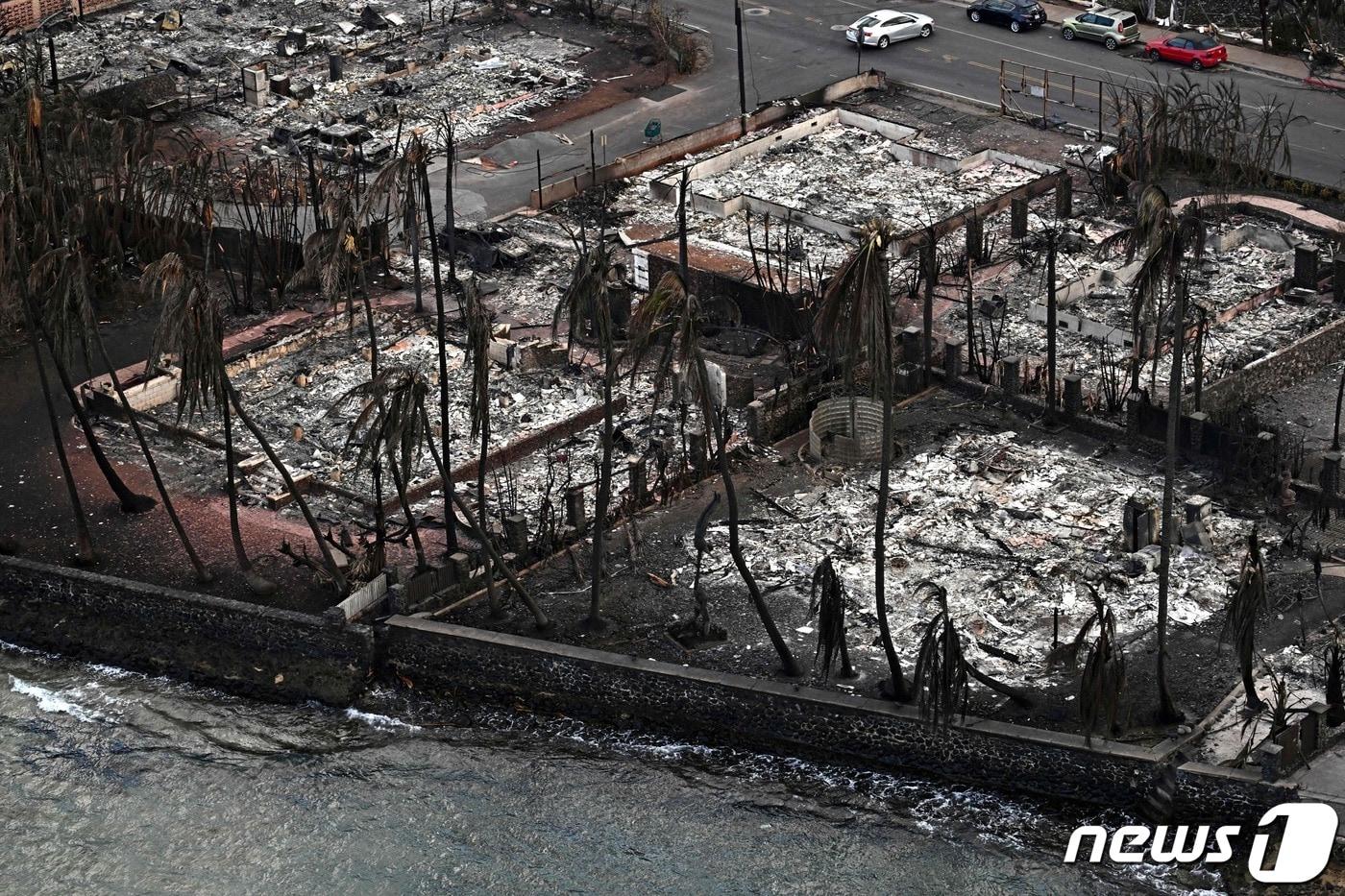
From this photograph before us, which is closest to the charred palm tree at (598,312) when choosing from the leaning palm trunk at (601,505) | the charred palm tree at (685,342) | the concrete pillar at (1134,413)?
the leaning palm trunk at (601,505)

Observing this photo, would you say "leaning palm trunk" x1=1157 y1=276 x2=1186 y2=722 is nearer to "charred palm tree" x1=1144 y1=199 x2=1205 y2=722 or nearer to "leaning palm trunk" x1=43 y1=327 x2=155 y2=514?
"charred palm tree" x1=1144 y1=199 x2=1205 y2=722

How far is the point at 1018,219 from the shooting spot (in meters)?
52.8

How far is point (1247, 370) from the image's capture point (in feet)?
148

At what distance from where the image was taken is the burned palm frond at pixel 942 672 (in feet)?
116

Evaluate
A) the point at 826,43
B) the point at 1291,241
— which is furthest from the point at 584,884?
the point at 826,43

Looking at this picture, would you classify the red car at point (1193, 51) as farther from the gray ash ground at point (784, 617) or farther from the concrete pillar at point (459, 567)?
the concrete pillar at point (459, 567)

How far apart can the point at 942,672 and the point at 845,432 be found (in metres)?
9.80

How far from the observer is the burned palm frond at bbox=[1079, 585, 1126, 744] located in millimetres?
34688

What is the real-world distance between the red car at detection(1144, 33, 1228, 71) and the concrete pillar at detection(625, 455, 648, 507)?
2638 cm

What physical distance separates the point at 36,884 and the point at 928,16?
4006 centimetres

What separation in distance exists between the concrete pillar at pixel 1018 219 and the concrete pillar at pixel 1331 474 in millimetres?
13606

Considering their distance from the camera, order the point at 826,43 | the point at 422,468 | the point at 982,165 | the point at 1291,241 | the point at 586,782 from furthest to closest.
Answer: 1. the point at 826,43
2. the point at 982,165
3. the point at 1291,241
4. the point at 422,468
5. the point at 586,782

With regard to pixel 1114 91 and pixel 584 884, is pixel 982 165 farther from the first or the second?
pixel 584 884

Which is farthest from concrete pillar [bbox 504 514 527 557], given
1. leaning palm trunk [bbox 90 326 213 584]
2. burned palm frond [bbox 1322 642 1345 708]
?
burned palm frond [bbox 1322 642 1345 708]
